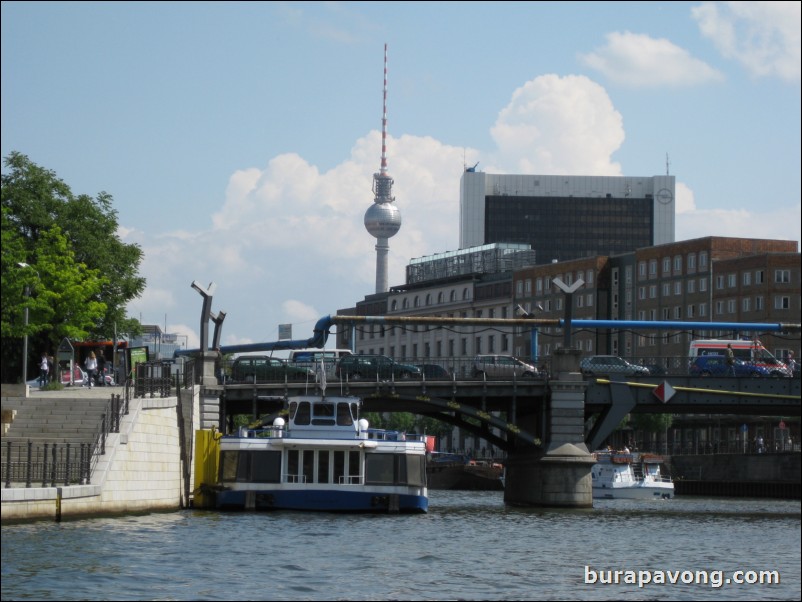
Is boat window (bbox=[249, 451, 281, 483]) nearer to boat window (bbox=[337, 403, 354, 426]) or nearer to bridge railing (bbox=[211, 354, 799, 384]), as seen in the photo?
boat window (bbox=[337, 403, 354, 426])

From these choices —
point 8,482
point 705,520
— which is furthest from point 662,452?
point 8,482

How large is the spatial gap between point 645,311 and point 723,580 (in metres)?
141

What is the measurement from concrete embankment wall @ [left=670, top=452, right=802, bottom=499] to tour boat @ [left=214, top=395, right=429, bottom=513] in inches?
1758

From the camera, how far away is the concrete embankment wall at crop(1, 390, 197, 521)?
4778 centimetres

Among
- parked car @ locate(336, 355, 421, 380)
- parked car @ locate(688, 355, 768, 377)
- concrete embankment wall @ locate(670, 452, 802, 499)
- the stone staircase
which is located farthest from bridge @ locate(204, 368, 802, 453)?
concrete embankment wall @ locate(670, 452, 802, 499)

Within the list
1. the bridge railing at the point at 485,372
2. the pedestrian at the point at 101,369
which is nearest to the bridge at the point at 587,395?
the bridge railing at the point at 485,372

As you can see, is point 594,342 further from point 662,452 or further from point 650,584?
point 650,584

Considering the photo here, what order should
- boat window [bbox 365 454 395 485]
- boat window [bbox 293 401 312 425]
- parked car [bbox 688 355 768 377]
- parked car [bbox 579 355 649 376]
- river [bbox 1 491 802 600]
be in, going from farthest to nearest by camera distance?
parked car [bbox 579 355 649 376] → parked car [bbox 688 355 768 377] → boat window [bbox 293 401 312 425] → boat window [bbox 365 454 395 485] → river [bbox 1 491 802 600]

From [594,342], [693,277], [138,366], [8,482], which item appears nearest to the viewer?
[8,482]

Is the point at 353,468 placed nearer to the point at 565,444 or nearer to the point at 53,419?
the point at 53,419

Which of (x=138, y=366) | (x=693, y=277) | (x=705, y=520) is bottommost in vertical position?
(x=705, y=520)

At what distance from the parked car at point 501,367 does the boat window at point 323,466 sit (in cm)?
1914

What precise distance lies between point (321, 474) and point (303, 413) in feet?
12.5

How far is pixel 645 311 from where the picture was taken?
17950 centimetres
